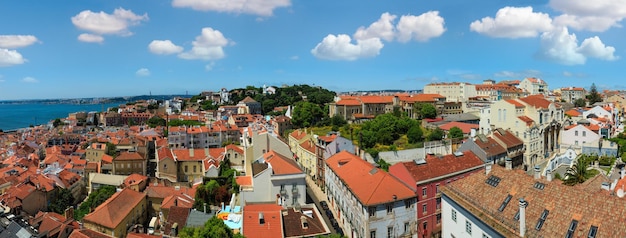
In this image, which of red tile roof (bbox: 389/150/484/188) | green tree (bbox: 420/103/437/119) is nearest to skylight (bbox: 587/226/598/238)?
red tile roof (bbox: 389/150/484/188)

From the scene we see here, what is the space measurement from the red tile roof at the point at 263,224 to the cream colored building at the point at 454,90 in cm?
8243

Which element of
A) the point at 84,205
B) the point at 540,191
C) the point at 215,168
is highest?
the point at 540,191

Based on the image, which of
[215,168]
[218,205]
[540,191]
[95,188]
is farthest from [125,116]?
[540,191]

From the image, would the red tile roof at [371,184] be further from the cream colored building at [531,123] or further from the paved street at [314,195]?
the cream colored building at [531,123]

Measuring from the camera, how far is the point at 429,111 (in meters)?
64.2

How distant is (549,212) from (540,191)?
1579 millimetres

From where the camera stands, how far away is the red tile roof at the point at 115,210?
89.6ft

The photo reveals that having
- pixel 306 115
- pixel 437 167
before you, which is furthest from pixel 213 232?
pixel 306 115

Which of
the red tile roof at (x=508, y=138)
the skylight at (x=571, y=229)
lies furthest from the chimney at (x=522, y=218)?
the red tile roof at (x=508, y=138)

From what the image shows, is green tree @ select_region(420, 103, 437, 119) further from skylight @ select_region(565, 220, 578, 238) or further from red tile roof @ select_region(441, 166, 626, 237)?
skylight @ select_region(565, 220, 578, 238)


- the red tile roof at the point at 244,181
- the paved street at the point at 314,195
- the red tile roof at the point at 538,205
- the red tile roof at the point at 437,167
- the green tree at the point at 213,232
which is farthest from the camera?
the paved street at the point at 314,195

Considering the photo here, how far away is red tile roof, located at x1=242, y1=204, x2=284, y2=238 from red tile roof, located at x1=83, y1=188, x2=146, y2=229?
1018 centimetres

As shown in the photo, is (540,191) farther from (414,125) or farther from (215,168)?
(414,125)

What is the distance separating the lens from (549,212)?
53.0ft
